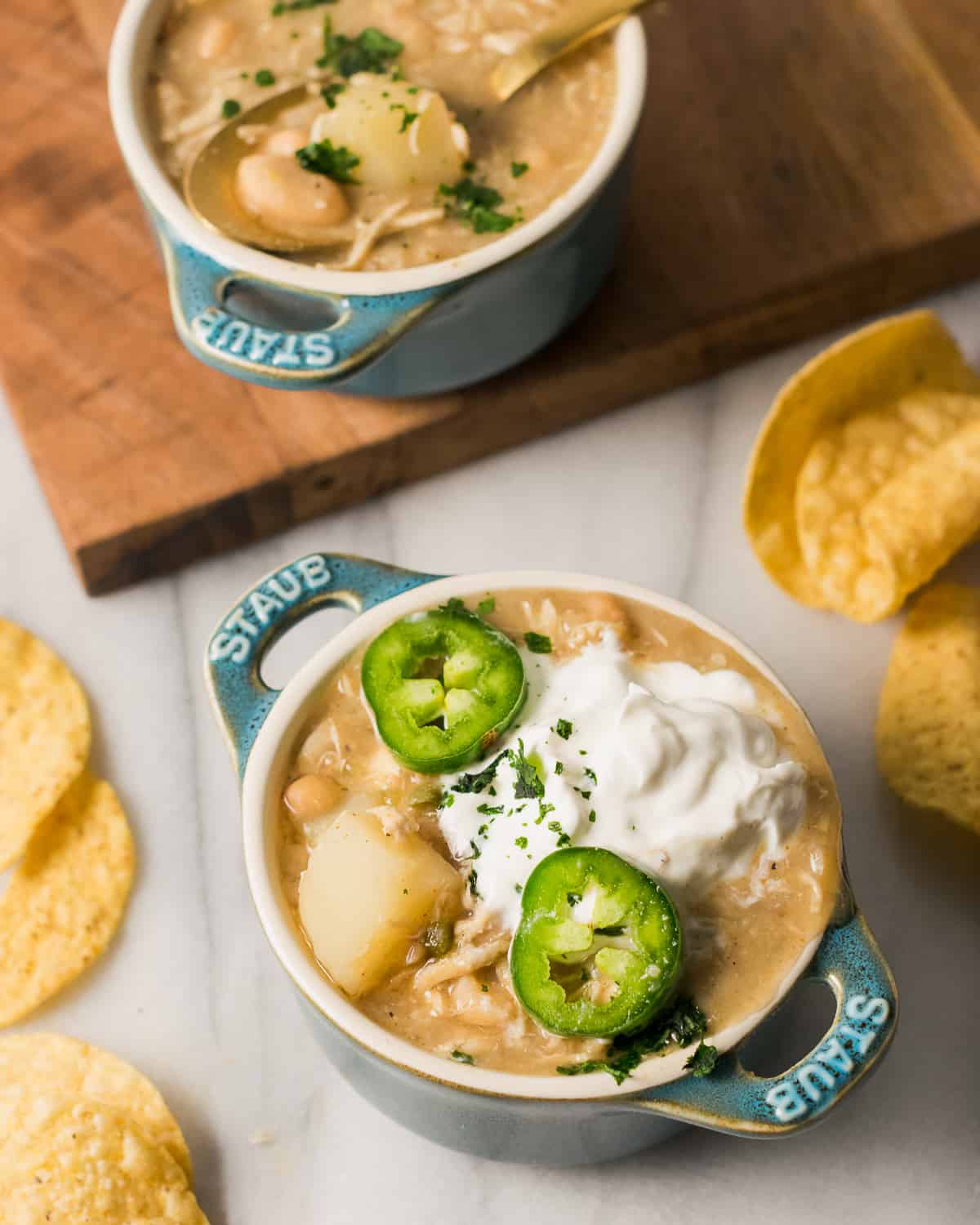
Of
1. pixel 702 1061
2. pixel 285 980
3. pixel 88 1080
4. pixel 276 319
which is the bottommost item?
pixel 285 980

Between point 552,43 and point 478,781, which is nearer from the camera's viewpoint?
point 478,781

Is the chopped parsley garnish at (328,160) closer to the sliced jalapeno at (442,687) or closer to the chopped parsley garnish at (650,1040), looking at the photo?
the sliced jalapeno at (442,687)

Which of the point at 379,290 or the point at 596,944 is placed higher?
the point at 379,290

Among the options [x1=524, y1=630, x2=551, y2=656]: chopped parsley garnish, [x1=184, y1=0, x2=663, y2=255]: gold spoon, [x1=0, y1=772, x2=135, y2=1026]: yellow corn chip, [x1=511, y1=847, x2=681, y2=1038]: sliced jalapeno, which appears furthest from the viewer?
[x1=184, y1=0, x2=663, y2=255]: gold spoon

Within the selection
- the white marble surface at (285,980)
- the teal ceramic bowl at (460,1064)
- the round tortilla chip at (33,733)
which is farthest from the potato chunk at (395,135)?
the round tortilla chip at (33,733)

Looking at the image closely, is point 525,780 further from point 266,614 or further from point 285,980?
point 285,980

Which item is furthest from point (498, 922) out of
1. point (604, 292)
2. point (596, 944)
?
point (604, 292)

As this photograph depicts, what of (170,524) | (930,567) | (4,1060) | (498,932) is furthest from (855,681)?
(4,1060)

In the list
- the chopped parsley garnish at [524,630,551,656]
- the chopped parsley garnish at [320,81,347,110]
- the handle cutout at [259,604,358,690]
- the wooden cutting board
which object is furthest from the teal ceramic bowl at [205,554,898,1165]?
the chopped parsley garnish at [320,81,347,110]

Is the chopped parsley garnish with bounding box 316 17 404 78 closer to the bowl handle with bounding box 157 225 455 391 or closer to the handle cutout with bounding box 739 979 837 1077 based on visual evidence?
the bowl handle with bounding box 157 225 455 391
